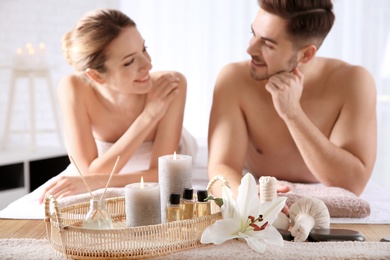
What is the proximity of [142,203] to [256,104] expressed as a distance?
102 centimetres

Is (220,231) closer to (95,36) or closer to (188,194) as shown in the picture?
(188,194)

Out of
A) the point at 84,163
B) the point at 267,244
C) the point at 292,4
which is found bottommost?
the point at 84,163

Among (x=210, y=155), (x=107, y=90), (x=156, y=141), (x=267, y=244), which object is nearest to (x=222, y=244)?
(x=267, y=244)

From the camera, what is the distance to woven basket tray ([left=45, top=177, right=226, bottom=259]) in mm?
1259

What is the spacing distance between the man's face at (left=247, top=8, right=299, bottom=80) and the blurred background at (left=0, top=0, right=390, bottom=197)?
244cm

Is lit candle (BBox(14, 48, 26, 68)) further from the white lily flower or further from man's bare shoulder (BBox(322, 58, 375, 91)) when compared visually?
the white lily flower

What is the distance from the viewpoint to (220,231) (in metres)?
1.30

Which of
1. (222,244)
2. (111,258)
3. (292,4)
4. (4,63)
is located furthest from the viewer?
(4,63)

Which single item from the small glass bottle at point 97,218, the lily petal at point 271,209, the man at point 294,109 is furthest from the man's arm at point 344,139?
the small glass bottle at point 97,218

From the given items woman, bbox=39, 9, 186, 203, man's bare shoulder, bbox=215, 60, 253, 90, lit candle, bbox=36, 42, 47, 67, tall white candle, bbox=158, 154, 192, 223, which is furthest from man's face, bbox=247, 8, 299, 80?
lit candle, bbox=36, 42, 47, 67

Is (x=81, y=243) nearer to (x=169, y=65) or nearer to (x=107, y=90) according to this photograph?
(x=107, y=90)

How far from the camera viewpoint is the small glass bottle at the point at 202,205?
1.41 metres

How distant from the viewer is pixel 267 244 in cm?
136

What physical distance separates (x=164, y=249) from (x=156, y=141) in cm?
111
